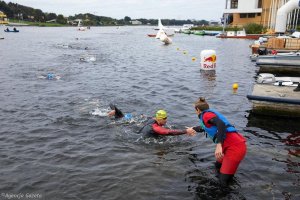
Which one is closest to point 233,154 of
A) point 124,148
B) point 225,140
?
point 225,140

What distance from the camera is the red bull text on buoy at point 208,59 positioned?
26853 millimetres

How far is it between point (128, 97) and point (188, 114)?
4688 millimetres

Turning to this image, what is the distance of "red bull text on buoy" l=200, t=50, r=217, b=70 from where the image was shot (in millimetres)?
26853

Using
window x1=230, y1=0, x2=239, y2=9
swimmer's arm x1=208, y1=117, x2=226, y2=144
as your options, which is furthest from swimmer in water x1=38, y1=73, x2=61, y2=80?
window x1=230, y1=0, x2=239, y2=9

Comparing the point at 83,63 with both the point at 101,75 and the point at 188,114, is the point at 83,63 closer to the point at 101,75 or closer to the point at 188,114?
the point at 101,75

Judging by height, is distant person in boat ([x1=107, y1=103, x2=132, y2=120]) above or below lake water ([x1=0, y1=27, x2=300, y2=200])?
above

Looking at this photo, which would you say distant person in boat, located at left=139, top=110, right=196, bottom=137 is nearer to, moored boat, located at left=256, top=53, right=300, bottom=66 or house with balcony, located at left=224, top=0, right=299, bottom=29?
moored boat, located at left=256, top=53, right=300, bottom=66

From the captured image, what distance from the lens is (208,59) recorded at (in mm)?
27344

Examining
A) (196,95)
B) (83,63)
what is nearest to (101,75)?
(83,63)

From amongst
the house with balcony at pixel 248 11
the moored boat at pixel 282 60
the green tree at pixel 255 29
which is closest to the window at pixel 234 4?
the house with balcony at pixel 248 11

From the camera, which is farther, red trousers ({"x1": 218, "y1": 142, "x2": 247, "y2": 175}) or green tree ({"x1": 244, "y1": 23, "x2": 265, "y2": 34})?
green tree ({"x1": 244, "y1": 23, "x2": 265, "y2": 34})

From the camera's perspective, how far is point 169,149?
11.0m

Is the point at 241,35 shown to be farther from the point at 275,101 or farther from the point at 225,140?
the point at 225,140

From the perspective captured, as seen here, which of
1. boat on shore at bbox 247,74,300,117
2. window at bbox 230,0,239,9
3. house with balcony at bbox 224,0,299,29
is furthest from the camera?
window at bbox 230,0,239,9
